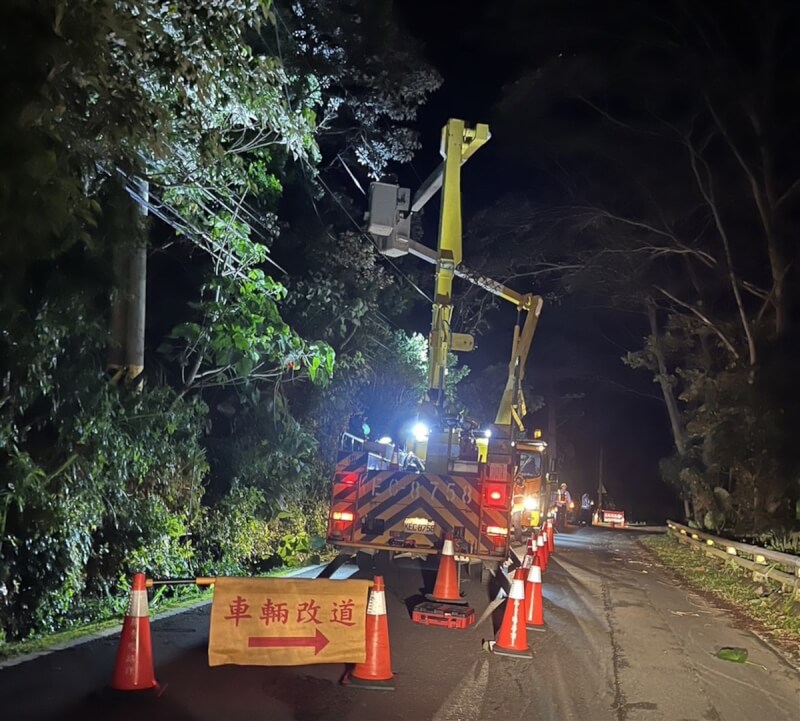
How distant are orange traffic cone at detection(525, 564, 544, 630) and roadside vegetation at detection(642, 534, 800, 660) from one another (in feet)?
8.63

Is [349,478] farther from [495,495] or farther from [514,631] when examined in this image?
[514,631]

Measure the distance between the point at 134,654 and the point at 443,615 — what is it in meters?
3.71

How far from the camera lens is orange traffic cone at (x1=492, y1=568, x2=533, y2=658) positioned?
738 centimetres

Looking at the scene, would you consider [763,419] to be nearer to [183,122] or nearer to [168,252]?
[168,252]

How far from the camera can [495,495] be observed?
10078 mm

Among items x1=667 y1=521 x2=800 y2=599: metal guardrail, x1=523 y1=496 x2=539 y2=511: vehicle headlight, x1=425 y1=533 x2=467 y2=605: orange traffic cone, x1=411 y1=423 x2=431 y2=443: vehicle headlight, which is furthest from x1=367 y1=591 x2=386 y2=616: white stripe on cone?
x1=523 y1=496 x2=539 y2=511: vehicle headlight

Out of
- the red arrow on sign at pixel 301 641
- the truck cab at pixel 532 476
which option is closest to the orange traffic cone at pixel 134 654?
the red arrow on sign at pixel 301 641

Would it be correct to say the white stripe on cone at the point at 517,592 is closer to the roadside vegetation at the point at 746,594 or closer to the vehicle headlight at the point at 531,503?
the roadside vegetation at the point at 746,594

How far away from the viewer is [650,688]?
664 cm

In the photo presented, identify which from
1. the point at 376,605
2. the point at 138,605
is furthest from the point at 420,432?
the point at 138,605

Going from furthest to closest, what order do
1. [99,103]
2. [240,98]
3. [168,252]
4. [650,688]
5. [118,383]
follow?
[168,252] → [118,383] → [240,98] → [650,688] → [99,103]

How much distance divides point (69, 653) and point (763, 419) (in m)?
16.6

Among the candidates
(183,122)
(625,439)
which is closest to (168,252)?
(183,122)

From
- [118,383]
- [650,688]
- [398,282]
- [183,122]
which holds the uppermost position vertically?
[398,282]
